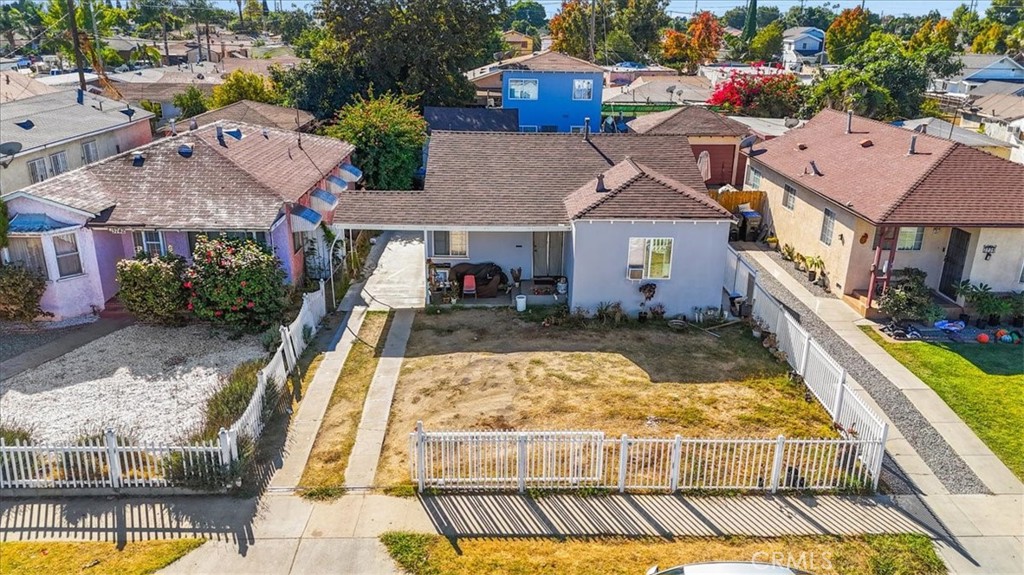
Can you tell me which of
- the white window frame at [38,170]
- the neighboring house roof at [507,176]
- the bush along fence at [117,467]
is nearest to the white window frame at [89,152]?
the white window frame at [38,170]

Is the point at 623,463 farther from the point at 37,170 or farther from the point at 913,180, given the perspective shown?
the point at 37,170

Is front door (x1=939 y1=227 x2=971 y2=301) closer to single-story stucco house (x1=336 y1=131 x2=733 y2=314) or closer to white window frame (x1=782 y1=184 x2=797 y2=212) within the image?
white window frame (x1=782 y1=184 x2=797 y2=212)

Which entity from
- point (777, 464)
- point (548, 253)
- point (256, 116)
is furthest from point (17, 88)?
point (777, 464)

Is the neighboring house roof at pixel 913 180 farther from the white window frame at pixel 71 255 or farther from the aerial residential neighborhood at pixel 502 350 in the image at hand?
the white window frame at pixel 71 255

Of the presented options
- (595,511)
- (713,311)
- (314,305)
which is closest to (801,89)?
(713,311)

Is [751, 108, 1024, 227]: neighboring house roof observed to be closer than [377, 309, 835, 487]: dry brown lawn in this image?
No

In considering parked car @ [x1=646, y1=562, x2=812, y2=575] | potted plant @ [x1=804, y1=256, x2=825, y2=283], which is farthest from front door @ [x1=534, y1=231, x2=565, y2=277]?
parked car @ [x1=646, y1=562, x2=812, y2=575]
